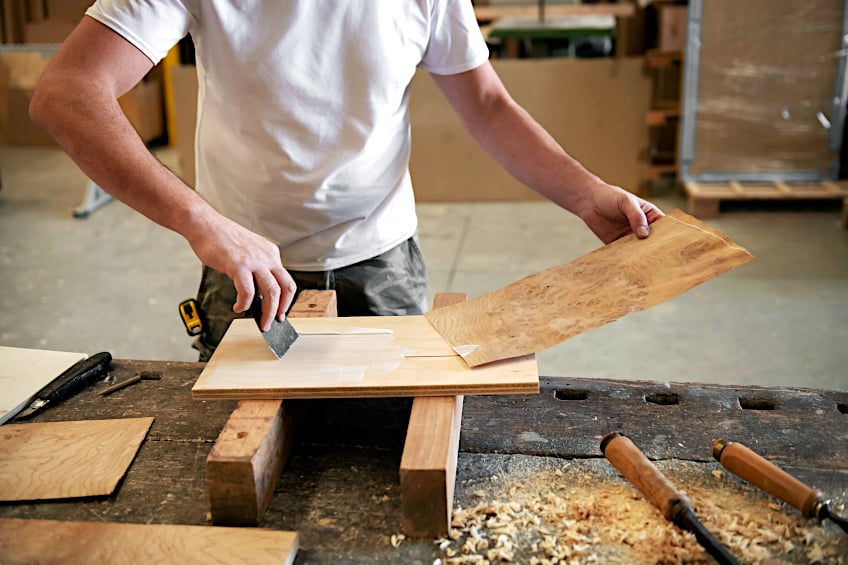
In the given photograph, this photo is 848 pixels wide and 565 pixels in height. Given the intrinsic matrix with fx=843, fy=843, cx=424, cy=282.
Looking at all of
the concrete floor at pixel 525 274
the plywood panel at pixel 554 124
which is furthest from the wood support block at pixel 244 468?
the plywood panel at pixel 554 124

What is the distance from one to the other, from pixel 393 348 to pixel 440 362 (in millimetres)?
103

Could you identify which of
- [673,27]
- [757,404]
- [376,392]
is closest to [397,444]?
[376,392]

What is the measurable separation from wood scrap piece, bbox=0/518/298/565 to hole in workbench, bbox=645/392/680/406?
73 cm

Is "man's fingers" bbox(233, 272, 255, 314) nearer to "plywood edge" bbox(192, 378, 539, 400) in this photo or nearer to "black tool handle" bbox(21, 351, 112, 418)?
"plywood edge" bbox(192, 378, 539, 400)

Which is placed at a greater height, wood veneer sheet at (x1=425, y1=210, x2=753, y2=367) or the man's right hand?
the man's right hand

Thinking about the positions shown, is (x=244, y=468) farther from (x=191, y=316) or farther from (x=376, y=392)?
(x=191, y=316)

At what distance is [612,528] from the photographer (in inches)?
46.7

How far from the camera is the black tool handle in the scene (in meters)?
1.60

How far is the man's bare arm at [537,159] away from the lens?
1718mm

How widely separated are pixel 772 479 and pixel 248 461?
2.46 feet

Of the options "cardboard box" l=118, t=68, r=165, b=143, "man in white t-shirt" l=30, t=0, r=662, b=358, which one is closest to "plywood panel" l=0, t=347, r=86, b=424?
"man in white t-shirt" l=30, t=0, r=662, b=358

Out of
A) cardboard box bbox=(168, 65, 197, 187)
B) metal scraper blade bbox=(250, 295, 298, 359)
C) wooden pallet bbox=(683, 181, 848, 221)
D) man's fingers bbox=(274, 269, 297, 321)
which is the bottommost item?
Result: wooden pallet bbox=(683, 181, 848, 221)

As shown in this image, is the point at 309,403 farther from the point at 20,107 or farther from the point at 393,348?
the point at 20,107

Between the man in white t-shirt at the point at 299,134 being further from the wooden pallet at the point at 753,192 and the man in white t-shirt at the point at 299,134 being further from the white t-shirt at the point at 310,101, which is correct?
the wooden pallet at the point at 753,192
